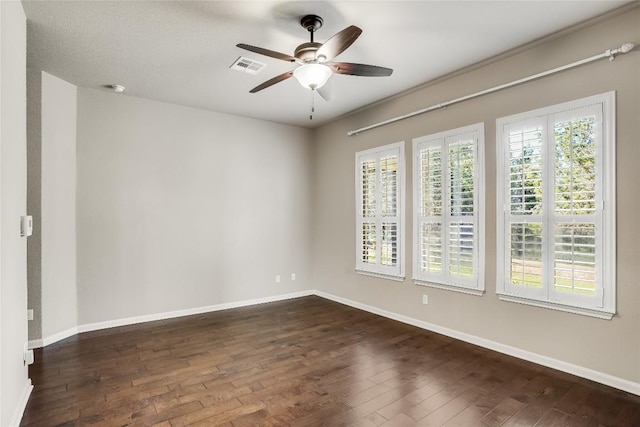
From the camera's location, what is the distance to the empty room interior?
8.30 feet

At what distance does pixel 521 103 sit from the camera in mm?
3289

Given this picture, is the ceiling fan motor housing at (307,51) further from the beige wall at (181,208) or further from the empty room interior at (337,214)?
the beige wall at (181,208)

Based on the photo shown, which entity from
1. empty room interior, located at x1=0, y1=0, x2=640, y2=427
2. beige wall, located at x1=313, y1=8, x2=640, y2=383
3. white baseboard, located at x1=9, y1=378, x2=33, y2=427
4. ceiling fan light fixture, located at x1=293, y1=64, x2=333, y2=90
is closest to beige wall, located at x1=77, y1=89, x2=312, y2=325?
empty room interior, located at x1=0, y1=0, x2=640, y2=427

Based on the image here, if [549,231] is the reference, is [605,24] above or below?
above

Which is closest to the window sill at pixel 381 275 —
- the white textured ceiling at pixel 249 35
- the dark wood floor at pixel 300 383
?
the dark wood floor at pixel 300 383

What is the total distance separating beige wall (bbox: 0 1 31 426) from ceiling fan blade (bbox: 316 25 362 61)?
6.29ft

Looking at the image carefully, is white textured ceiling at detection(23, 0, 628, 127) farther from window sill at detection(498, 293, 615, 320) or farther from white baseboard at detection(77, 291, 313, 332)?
white baseboard at detection(77, 291, 313, 332)

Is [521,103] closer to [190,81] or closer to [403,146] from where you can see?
[403,146]

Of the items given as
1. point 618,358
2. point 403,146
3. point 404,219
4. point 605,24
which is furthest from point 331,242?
point 605,24

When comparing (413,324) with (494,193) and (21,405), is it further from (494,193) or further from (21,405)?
(21,405)

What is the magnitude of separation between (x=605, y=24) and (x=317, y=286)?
4.93m

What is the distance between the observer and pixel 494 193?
11.4 feet

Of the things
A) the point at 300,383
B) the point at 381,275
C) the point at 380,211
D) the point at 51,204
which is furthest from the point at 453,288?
the point at 51,204

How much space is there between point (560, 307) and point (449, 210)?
140 cm
